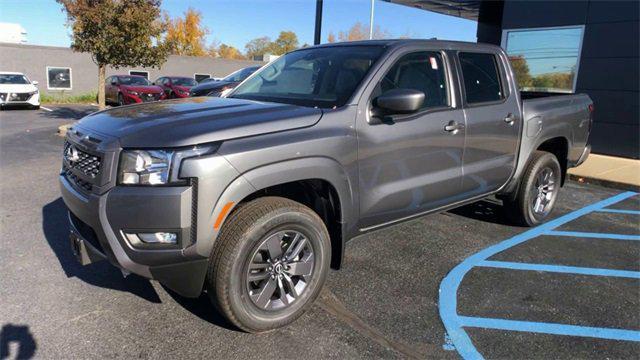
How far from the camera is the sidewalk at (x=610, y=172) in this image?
312 inches

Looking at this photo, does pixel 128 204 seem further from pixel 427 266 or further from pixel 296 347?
pixel 427 266

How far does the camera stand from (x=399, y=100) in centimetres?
331

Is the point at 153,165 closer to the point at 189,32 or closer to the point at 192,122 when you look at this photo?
the point at 192,122

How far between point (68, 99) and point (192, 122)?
89.5 feet

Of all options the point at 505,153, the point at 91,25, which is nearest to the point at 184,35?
the point at 91,25

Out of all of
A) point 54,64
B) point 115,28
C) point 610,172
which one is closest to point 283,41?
point 54,64

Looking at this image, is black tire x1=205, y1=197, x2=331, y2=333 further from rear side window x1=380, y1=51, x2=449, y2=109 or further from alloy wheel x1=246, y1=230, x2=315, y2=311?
rear side window x1=380, y1=51, x2=449, y2=109

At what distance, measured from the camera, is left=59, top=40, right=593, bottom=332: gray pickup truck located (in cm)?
271

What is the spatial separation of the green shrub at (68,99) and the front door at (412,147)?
26.1 m

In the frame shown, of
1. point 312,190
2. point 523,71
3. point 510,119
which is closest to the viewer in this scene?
point 312,190

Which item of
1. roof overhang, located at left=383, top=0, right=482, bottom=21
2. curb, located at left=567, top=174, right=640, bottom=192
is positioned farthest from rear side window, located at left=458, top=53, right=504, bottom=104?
roof overhang, located at left=383, top=0, right=482, bottom=21

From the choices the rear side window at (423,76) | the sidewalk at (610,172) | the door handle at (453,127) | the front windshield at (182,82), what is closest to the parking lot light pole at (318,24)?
the sidewalk at (610,172)

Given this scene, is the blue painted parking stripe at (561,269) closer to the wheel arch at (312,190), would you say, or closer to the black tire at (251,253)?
the wheel arch at (312,190)

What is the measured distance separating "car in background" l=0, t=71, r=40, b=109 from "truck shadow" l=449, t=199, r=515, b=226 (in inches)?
734
